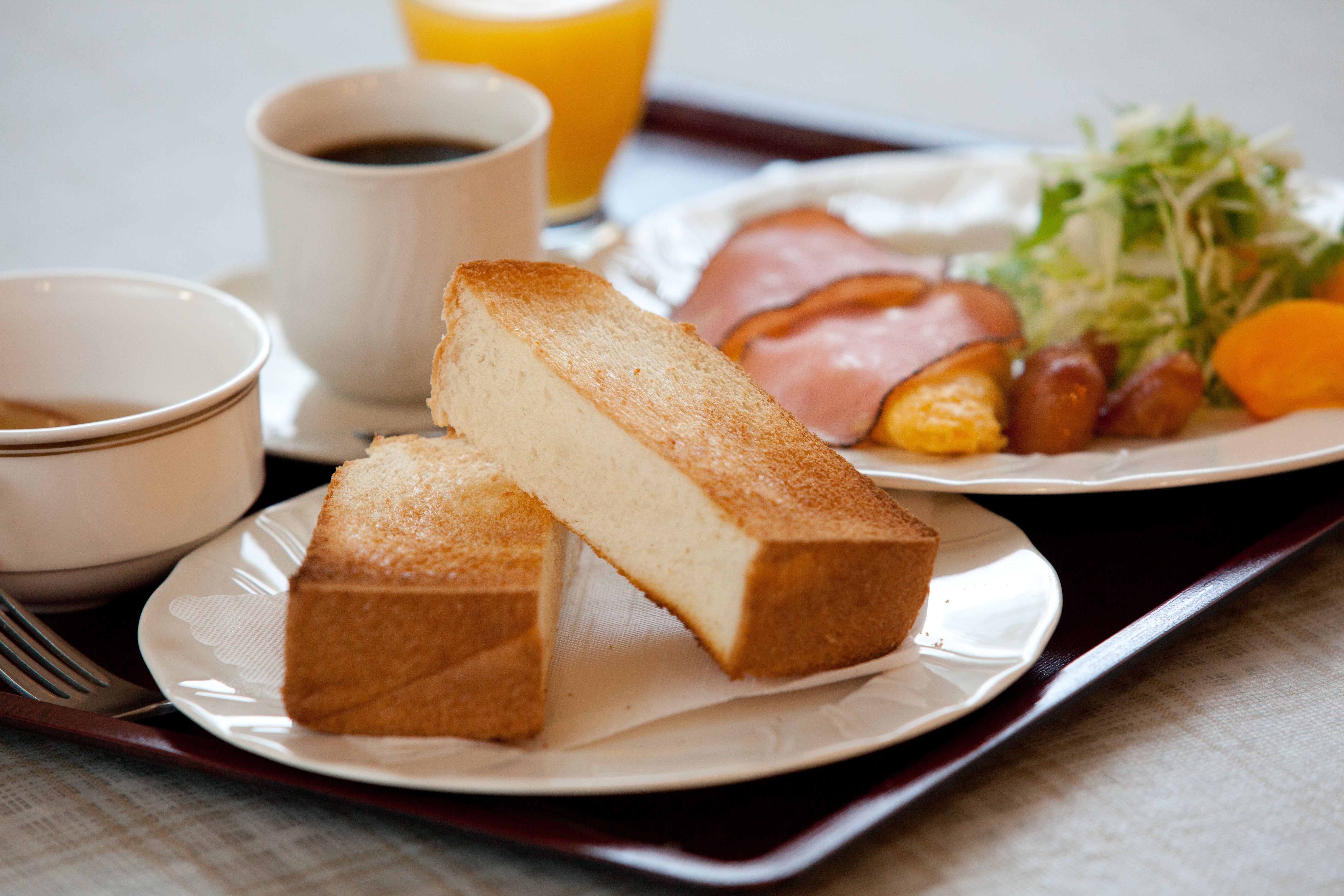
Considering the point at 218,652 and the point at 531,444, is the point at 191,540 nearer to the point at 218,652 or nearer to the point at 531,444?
the point at 218,652

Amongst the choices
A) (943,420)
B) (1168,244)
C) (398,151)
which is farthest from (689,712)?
(1168,244)

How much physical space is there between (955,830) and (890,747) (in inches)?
3.2

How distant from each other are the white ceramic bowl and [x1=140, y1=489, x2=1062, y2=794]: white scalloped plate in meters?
0.06

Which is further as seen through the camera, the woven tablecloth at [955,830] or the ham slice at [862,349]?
the ham slice at [862,349]

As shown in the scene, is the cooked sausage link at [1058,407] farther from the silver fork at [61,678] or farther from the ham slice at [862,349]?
the silver fork at [61,678]

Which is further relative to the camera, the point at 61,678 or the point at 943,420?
the point at 943,420

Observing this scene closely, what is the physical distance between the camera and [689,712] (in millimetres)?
1021

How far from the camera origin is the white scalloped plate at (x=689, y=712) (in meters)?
0.92

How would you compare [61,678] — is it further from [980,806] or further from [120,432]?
[980,806]

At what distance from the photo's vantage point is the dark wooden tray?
0.89 metres

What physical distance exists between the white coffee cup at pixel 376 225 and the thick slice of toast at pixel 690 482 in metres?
0.25

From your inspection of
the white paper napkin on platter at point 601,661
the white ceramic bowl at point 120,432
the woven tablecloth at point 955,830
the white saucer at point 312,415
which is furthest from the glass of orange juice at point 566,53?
the woven tablecloth at point 955,830

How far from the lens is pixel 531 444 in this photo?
3.71 feet

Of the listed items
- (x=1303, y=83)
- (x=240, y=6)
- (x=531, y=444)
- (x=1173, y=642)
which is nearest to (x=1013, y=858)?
(x=1173, y=642)
